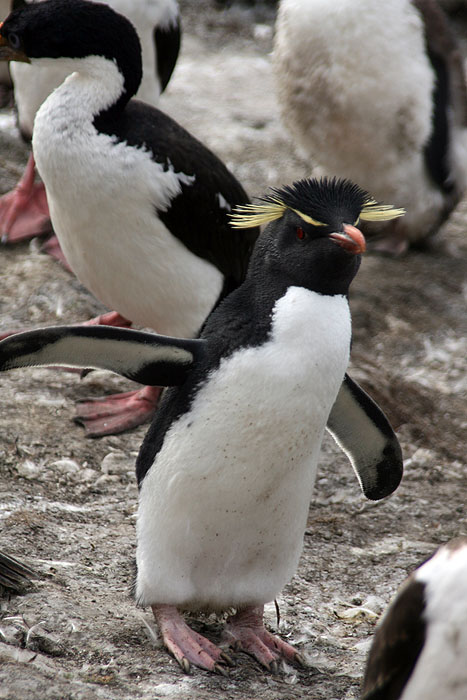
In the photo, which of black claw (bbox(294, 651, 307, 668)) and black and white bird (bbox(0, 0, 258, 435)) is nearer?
black claw (bbox(294, 651, 307, 668))

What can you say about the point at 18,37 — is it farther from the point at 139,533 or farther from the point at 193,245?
the point at 139,533

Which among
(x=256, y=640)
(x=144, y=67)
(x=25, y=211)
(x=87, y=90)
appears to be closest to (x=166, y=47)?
(x=144, y=67)

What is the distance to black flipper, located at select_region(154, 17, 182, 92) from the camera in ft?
14.0

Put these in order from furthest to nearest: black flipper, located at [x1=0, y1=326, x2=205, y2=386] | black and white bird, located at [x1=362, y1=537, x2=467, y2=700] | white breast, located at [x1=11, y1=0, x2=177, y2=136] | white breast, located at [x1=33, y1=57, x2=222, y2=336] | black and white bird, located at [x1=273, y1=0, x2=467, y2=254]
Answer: black and white bird, located at [x1=273, y1=0, x2=467, y2=254], white breast, located at [x1=11, y1=0, x2=177, y2=136], white breast, located at [x1=33, y1=57, x2=222, y2=336], black flipper, located at [x1=0, y1=326, x2=205, y2=386], black and white bird, located at [x1=362, y1=537, x2=467, y2=700]

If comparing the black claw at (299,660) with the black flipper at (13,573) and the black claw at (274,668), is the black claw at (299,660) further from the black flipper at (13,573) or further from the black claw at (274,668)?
the black flipper at (13,573)

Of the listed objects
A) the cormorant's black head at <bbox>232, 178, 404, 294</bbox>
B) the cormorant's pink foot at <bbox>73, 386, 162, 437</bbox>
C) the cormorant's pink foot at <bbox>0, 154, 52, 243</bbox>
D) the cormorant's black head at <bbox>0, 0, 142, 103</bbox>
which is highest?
the cormorant's black head at <bbox>232, 178, 404, 294</bbox>

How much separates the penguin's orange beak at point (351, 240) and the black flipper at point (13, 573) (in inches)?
41.2

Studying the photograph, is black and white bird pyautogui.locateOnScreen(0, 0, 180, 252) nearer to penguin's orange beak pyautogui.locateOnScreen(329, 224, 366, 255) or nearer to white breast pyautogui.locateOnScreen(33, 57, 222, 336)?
white breast pyautogui.locateOnScreen(33, 57, 222, 336)

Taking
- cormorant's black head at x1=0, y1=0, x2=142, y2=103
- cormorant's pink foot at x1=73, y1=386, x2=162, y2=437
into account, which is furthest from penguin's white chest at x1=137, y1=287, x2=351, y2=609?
cormorant's black head at x1=0, y1=0, x2=142, y2=103

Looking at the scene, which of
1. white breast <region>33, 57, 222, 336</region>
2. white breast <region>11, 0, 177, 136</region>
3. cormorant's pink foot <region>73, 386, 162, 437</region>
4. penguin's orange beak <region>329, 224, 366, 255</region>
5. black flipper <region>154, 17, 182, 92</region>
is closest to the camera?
penguin's orange beak <region>329, 224, 366, 255</region>

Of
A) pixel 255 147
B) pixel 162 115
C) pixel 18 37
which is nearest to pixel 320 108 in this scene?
pixel 255 147

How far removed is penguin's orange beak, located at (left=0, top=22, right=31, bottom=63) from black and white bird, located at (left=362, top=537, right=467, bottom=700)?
2.28 metres

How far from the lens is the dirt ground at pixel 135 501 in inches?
84.6

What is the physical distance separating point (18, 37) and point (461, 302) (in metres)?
2.51
